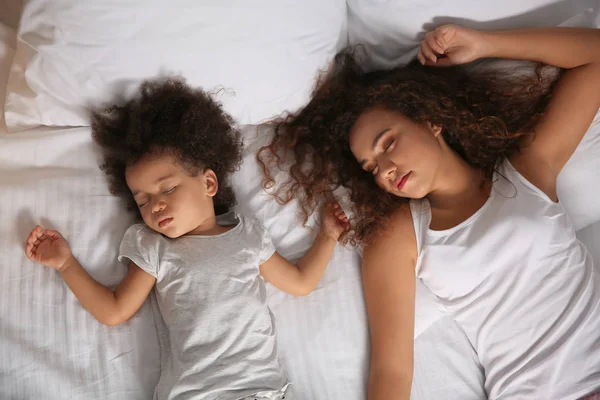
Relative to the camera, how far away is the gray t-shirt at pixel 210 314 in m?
1.13

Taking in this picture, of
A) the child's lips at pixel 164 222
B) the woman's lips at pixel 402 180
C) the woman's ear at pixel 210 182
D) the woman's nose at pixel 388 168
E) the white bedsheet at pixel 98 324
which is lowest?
the white bedsheet at pixel 98 324

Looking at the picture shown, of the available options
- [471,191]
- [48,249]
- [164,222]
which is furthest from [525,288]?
[48,249]

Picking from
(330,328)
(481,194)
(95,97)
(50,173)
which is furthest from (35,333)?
(481,194)

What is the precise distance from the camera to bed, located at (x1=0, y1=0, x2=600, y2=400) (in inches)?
44.9

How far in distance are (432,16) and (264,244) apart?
0.68 m

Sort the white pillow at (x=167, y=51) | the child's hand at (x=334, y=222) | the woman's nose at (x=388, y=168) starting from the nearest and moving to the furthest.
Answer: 1. the white pillow at (x=167, y=51)
2. the woman's nose at (x=388, y=168)
3. the child's hand at (x=334, y=222)

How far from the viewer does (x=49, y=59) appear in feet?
3.87

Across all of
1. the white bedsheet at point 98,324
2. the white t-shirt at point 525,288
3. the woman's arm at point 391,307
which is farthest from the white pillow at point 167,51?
the white t-shirt at point 525,288

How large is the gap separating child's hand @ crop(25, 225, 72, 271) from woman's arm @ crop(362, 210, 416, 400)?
0.69 metres

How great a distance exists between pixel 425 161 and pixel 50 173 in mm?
885

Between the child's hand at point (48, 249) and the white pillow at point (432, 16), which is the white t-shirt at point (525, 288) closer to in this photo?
the white pillow at point (432, 16)

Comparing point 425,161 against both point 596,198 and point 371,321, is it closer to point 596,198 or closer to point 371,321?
point 371,321

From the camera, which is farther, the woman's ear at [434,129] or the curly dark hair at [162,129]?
the woman's ear at [434,129]

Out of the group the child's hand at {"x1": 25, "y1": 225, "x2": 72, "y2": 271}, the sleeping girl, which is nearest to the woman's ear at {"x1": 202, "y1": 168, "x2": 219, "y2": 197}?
the sleeping girl
